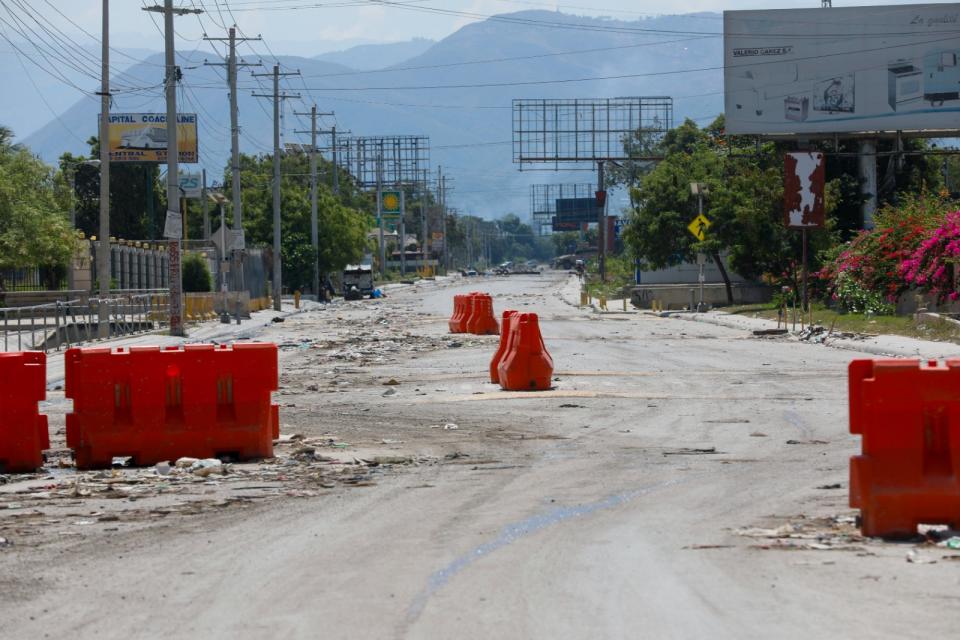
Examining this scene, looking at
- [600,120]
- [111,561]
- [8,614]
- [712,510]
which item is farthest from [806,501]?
A: [600,120]

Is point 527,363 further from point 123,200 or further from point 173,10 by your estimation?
point 123,200

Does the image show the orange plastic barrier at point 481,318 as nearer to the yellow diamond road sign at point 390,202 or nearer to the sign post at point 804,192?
the sign post at point 804,192

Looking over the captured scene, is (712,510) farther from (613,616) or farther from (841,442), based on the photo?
(841,442)

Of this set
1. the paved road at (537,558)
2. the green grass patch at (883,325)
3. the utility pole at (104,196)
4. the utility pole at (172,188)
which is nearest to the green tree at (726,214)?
the green grass patch at (883,325)

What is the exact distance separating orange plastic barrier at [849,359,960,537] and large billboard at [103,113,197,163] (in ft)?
290

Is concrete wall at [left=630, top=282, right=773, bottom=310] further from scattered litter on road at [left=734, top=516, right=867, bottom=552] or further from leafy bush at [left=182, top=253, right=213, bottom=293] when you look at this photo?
scattered litter on road at [left=734, top=516, right=867, bottom=552]

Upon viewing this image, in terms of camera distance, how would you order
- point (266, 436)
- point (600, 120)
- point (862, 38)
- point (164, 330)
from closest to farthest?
1. point (266, 436)
2. point (164, 330)
3. point (862, 38)
4. point (600, 120)

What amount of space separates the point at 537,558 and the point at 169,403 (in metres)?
5.63

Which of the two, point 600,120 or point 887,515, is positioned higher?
point 600,120

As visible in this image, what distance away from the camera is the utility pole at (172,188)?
4106 centimetres

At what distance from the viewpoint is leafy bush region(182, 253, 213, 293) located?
68.3 meters

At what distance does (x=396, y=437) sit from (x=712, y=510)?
211 inches

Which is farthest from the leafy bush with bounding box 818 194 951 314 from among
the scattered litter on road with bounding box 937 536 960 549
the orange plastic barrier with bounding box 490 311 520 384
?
the scattered litter on road with bounding box 937 536 960 549

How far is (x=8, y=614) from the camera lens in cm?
694
